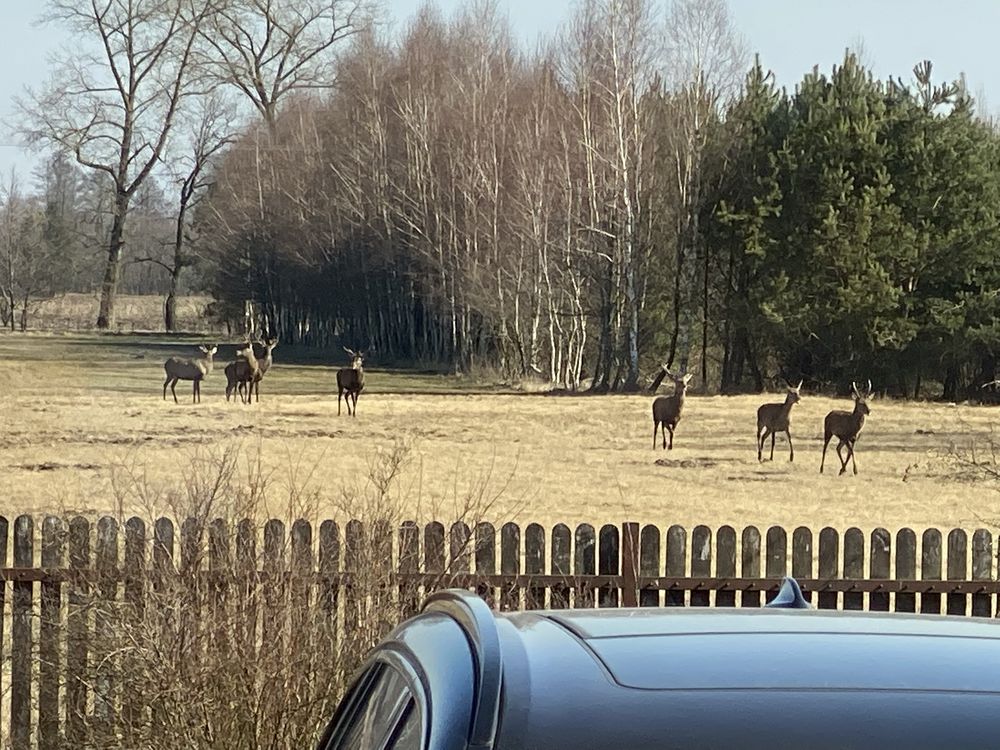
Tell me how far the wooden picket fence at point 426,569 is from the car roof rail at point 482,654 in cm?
285

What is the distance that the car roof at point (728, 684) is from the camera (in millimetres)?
1450

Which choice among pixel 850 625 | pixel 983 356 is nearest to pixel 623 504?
pixel 983 356

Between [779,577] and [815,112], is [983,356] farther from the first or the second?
[779,577]

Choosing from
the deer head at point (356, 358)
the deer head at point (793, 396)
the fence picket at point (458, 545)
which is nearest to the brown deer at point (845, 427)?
the deer head at point (793, 396)

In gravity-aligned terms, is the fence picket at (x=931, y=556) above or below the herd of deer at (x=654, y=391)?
below

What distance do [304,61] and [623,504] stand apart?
741cm

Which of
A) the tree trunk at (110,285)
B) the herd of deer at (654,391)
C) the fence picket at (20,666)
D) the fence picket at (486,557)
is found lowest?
the fence picket at (20,666)

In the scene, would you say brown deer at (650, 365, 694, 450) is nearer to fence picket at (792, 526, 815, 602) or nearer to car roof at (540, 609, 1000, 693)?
fence picket at (792, 526, 815, 602)

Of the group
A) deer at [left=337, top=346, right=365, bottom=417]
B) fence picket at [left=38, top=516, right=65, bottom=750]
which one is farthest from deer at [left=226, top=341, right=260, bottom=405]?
fence picket at [left=38, top=516, right=65, bottom=750]

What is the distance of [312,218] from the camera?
55.4ft

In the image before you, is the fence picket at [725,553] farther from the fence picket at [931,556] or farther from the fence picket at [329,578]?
the fence picket at [329,578]

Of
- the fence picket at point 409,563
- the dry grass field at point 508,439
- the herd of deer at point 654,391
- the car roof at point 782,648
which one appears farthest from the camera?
the herd of deer at point 654,391

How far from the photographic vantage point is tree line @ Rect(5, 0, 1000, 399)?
654 inches

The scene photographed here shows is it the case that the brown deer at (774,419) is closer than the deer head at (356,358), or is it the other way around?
the brown deer at (774,419)
